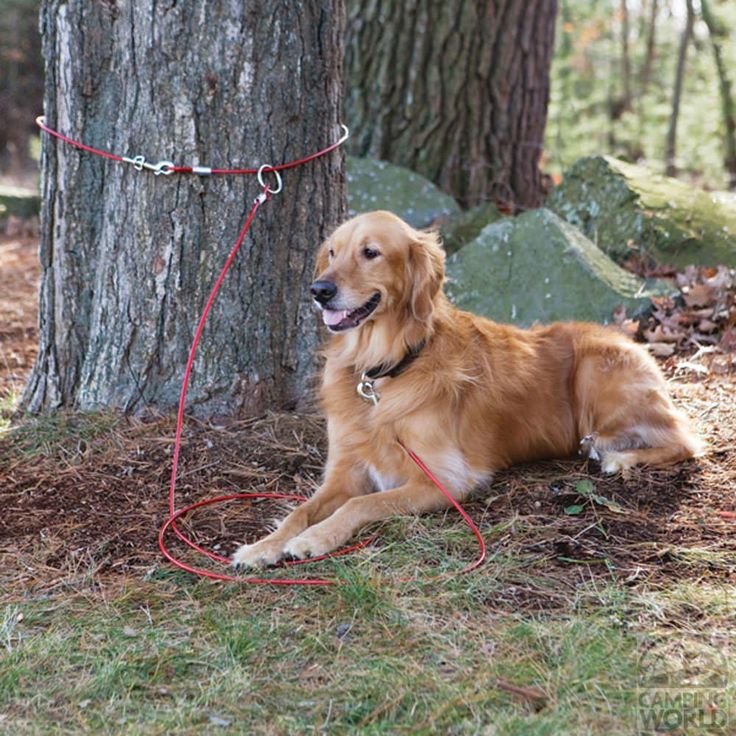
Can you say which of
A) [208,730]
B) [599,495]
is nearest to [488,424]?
[599,495]

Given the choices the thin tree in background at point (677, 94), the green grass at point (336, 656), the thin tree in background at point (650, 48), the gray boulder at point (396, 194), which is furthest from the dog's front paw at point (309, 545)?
the thin tree in background at point (650, 48)

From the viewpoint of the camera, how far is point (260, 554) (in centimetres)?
348

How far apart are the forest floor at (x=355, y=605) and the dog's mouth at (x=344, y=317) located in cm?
80

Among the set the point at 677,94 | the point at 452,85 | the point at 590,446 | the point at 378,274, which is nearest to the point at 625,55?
the point at 677,94

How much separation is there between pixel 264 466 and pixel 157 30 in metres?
2.04

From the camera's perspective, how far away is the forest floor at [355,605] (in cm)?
260

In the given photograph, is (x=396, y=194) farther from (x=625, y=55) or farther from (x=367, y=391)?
(x=625, y=55)

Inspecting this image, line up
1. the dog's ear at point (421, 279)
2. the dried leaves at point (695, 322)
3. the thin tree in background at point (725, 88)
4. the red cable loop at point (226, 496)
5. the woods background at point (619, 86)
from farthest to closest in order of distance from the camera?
the woods background at point (619, 86)
the thin tree in background at point (725, 88)
the dried leaves at point (695, 322)
the dog's ear at point (421, 279)
the red cable loop at point (226, 496)

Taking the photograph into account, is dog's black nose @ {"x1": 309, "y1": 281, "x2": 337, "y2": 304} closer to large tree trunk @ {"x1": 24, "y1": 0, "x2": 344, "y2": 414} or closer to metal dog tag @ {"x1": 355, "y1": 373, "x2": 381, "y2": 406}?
metal dog tag @ {"x1": 355, "y1": 373, "x2": 381, "y2": 406}

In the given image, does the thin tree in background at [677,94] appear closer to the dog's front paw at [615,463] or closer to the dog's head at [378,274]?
the dog's front paw at [615,463]

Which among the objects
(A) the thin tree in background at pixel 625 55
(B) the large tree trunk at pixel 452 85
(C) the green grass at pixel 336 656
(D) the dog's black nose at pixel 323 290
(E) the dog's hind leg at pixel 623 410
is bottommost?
(C) the green grass at pixel 336 656

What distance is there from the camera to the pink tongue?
386 centimetres

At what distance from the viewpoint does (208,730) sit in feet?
8.29

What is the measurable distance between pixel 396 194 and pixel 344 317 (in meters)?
3.77
